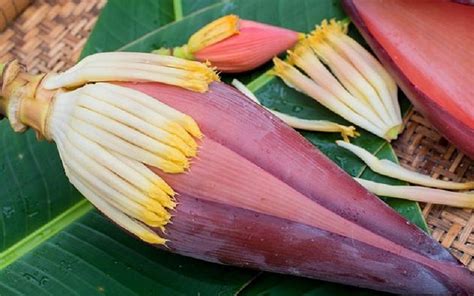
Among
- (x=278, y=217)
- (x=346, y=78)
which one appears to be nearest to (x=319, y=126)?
(x=346, y=78)

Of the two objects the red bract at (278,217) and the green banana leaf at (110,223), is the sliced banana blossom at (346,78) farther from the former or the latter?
the red bract at (278,217)

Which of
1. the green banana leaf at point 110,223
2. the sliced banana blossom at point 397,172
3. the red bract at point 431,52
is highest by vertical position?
the red bract at point 431,52

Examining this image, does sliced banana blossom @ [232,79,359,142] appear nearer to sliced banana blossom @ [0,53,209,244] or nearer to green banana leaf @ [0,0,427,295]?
green banana leaf @ [0,0,427,295]

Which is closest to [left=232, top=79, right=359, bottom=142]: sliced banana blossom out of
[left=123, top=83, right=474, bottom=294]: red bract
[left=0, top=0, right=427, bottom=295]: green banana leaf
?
[left=0, top=0, right=427, bottom=295]: green banana leaf

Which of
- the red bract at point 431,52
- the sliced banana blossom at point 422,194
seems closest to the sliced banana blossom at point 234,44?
the red bract at point 431,52

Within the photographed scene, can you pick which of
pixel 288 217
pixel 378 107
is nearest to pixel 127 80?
pixel 288 217

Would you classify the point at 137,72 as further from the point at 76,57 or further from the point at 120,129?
the point at 76,57

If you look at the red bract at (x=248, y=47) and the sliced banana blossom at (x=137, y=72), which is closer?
the sliced banana blossom at (x=137, y=72)

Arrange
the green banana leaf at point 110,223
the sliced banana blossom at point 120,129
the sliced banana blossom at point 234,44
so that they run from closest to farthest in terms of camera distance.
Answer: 1. the sliced banana blossom at point 120,129
2. the green banana leaf at point 110,223
3. the sliced banana blossom at point 234,44
